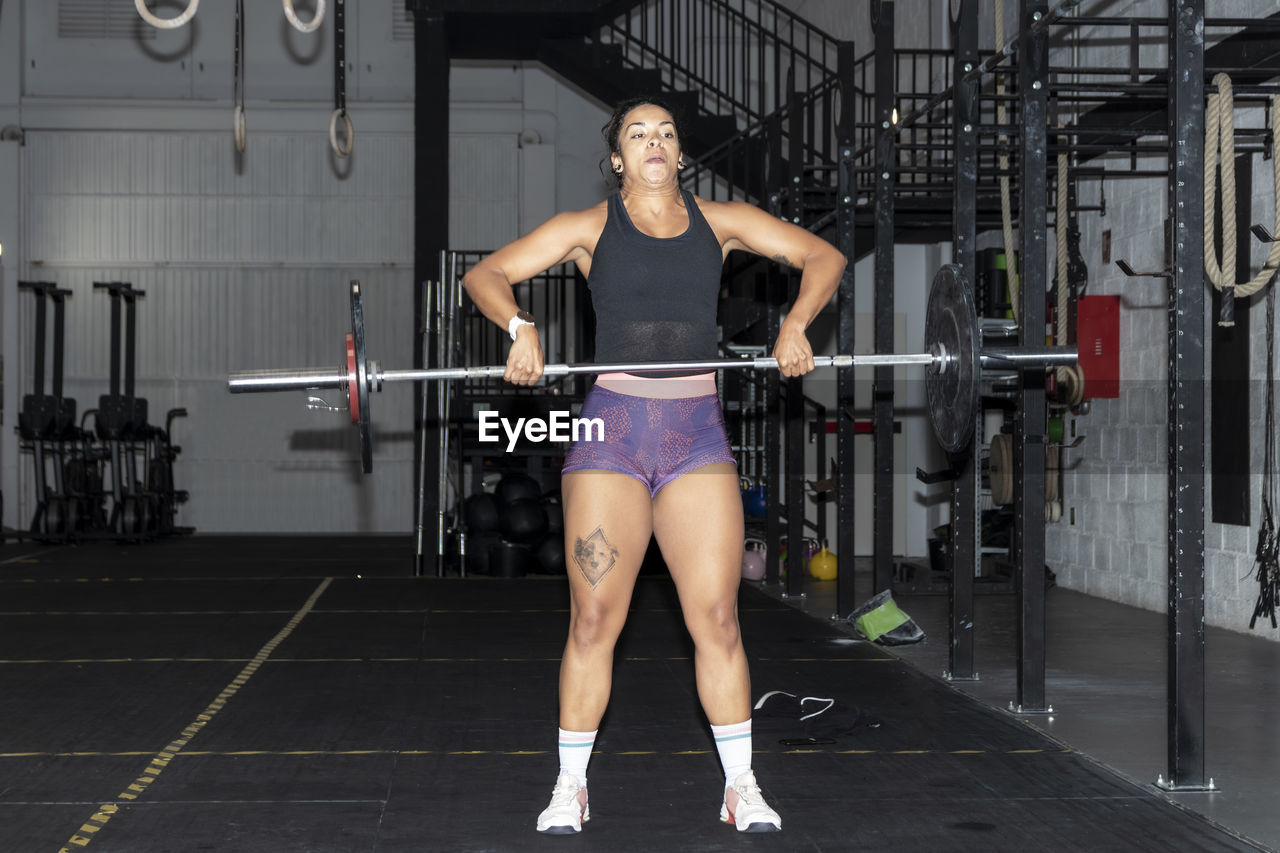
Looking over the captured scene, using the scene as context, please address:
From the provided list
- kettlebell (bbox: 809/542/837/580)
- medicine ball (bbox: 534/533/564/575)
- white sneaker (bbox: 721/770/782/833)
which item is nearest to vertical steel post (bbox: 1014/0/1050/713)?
white sneaker (bbox: 721/770/782/833)

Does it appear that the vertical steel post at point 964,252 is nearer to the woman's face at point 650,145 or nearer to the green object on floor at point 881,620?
the green object on floor at point 881,620

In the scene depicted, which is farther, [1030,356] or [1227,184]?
[1227,184]

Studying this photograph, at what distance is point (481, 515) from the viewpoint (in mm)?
8109

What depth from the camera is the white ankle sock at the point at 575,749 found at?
8.27 feet

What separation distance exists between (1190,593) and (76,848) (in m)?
2.38

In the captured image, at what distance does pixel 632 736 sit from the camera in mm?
3508

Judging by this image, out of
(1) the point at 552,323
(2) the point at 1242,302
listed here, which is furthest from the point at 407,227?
(2) the point at 1242,302

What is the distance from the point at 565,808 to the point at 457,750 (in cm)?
88

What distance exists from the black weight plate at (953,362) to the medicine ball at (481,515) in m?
5.36

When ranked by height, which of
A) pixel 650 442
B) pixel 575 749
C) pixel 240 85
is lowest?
pixel 575 749

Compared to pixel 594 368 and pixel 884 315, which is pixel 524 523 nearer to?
pixel 884 315

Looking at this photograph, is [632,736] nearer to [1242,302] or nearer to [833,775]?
[833,775]

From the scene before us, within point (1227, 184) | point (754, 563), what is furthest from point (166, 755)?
point (754, 563)

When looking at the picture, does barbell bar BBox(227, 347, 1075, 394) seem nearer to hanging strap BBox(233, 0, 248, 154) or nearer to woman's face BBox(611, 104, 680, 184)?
woman's face BBox(611, 104, 680, 184)
